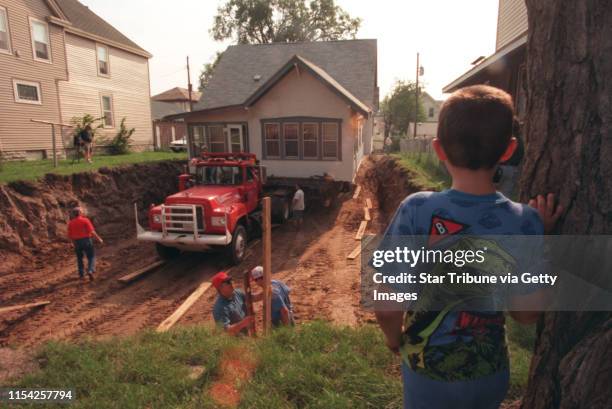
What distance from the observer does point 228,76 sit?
75.9ft

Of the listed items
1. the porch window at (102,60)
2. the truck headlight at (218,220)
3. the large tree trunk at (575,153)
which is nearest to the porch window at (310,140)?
the truck headlight at (218,220)

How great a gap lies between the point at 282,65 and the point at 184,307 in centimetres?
1904

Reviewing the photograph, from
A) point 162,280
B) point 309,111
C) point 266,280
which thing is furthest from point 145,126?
point 266,280

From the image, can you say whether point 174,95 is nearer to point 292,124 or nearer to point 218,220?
point 292,124

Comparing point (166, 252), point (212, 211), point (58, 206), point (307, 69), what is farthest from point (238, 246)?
point (307, 69)

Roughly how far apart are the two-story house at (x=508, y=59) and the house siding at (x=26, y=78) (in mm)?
20581

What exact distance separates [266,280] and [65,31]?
2321 centimetres

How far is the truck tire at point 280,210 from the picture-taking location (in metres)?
Result: 13.2

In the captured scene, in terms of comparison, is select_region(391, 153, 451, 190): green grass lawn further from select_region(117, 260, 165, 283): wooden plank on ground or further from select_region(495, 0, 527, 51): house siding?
select_region(117, 260, 165, 283): wooden plank on ground

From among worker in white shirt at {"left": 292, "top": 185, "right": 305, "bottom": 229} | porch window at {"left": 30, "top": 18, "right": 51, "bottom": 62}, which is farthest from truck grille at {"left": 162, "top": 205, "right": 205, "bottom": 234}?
porch window at {"left": 30, "top": 18, "right": 51, "bottom": 62}

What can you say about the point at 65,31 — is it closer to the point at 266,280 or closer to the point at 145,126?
the point at 145,126

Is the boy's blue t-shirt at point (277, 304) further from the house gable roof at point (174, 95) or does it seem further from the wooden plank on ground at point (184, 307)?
the house gable roof at point (174, 95)

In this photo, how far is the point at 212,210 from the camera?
916 centimetres

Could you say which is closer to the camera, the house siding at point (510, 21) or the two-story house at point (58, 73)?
the house siding at point (510, 21)
